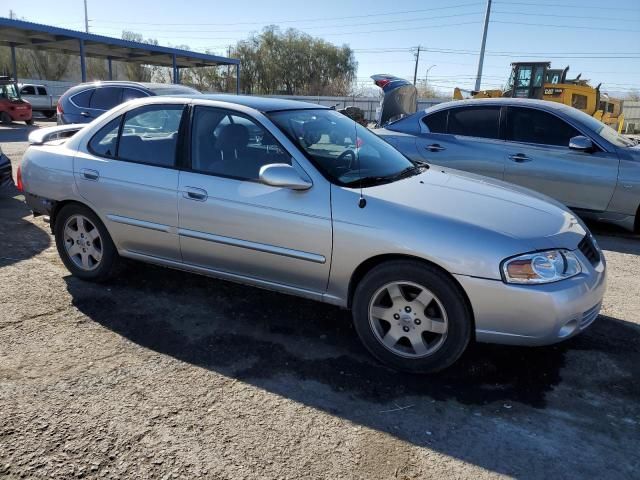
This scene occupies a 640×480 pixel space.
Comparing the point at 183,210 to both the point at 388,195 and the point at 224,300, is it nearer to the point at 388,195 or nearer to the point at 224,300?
the point at 224,300

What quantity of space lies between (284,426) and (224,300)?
1.70 m

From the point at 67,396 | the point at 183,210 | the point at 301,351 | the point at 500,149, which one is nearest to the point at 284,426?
the point at 301,351

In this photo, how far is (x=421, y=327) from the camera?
311 cm

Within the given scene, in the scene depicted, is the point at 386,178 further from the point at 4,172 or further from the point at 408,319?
the point at 4,172

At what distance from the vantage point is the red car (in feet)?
73.5

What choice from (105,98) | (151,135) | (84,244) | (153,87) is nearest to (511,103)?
(151,135)

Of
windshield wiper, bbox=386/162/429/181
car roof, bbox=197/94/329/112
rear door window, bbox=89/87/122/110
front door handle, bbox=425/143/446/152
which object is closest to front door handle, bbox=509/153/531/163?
front door handle, bbox=425/143/446/152

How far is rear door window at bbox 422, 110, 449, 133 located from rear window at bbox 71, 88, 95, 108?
22.7 feet

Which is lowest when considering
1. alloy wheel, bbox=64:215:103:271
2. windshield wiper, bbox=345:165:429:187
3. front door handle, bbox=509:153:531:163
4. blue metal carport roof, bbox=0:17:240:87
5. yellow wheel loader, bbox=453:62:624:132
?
alloy wheel, bbox=64:215:103:271

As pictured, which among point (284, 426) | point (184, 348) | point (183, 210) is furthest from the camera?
point (183, 210)

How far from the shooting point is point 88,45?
29125 millimetres

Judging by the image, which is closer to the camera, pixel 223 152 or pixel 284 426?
pixel 284 426

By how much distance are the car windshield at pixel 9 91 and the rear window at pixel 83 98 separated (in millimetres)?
15749

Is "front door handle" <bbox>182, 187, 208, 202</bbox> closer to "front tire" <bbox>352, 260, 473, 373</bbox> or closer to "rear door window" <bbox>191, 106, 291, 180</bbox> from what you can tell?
"rear door window" <bbox>191, 106, 291, 180</bbox>
